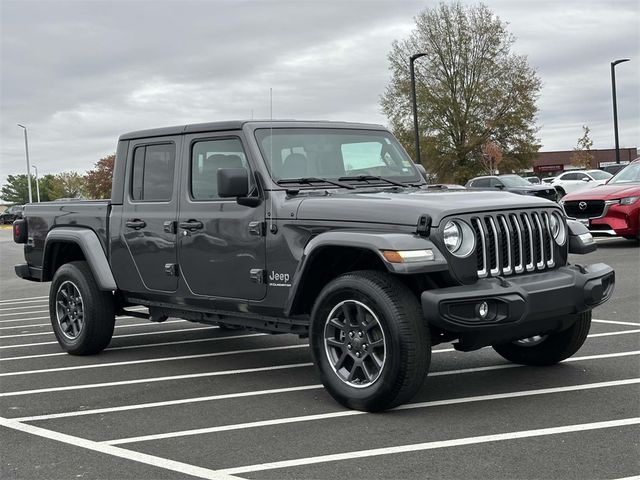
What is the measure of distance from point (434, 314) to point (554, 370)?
178cm

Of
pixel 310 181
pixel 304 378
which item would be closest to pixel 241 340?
pixel 304 378

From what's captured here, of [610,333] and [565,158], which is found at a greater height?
[565,158]

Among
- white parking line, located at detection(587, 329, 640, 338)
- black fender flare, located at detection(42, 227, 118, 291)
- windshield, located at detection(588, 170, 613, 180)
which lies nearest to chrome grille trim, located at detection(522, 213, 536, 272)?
white parking line, located at detection(587, 329, 640, 338)

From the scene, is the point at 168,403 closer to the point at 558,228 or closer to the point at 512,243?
the point at 512,243

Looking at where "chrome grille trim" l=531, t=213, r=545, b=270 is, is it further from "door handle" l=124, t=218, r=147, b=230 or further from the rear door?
"door handle" l=124, t=218, r=147, b=230

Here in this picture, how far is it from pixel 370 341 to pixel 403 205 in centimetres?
85

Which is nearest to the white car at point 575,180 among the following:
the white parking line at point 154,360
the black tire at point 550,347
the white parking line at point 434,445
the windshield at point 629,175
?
the windshield at point 629,175

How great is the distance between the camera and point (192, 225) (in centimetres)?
646

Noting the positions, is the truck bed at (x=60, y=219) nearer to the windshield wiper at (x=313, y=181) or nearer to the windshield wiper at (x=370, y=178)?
the windshield wiper at (x=313, y=181)

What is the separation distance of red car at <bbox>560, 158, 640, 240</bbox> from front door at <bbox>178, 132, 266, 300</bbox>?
10.0 metres

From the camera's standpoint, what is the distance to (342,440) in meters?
4.66

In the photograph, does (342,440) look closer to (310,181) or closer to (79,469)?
(79,469)

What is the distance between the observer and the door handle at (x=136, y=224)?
6.98 m

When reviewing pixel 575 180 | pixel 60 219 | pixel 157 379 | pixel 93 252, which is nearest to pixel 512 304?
pixel 157 379
